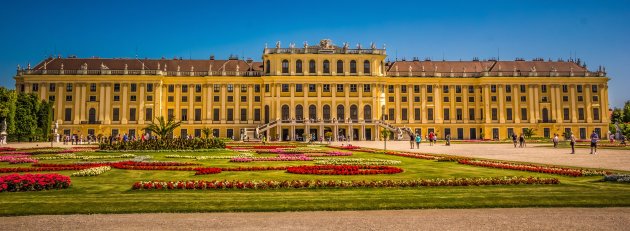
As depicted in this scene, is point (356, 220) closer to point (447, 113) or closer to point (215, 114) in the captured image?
point (215, 114)

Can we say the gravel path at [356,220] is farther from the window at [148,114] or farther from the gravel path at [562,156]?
the window at [148,114]

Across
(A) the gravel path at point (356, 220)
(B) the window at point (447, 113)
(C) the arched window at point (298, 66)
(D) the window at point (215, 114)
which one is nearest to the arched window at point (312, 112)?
(C) the arched window at point (298, 66)

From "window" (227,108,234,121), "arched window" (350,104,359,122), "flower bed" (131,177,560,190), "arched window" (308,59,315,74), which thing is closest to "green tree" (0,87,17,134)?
"window" (227,108,234,121)

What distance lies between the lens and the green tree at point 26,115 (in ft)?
179

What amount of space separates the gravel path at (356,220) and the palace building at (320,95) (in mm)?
53210

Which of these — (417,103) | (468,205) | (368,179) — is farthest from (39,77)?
(468,205)

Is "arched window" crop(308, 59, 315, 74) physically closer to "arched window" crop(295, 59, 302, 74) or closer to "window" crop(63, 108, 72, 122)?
"arched window" crop(295, 59, 302, 74)

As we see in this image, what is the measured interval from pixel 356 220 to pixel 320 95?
Answer: 59131mm

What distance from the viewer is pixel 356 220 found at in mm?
8695

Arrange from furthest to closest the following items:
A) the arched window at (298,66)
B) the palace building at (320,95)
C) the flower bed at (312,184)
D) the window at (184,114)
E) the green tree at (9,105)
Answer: the window at (184,114) → the arched window at (298,66) → the palace building at (320,95) → the green tree at (9,105) → the flower bed at (312,184)

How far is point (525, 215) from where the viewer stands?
29.9ft

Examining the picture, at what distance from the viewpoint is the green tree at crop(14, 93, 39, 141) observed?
54656 mm

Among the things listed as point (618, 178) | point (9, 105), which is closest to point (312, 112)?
point (9, 105)

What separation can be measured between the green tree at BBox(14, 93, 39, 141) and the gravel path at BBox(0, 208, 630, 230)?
5421 centimetres
